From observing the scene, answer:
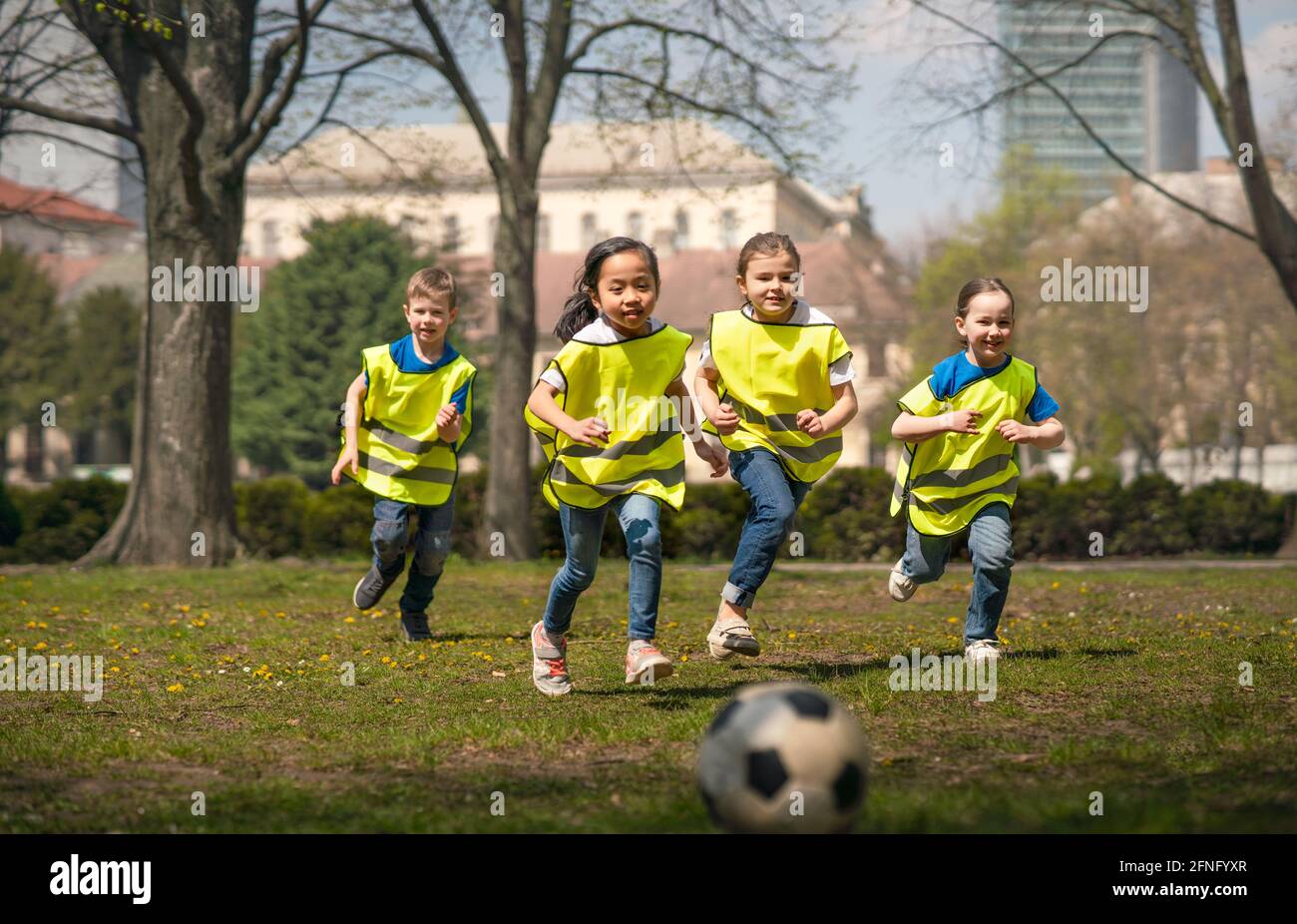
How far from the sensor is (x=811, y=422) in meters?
6.53

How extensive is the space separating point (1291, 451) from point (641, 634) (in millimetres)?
58303

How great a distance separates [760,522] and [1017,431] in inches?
50.9

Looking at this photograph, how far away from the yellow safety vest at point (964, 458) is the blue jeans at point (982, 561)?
7 centimetres

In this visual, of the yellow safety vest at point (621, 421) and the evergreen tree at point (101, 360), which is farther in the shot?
the evergreen tree at point (101, 360)

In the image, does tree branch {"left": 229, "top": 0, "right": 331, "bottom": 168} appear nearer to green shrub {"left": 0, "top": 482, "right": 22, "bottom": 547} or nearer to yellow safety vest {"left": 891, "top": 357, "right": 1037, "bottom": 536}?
green shrub {"left": 0, "top": 482, "right": 22, "bottom": 547}

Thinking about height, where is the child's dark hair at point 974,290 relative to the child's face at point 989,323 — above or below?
above

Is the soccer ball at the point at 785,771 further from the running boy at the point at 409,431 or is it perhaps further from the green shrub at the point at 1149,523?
the green shrub at the point at 1149,523

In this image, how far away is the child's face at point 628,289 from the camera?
6.14 metres

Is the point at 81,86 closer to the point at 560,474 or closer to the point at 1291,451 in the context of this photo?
the point at 560,474

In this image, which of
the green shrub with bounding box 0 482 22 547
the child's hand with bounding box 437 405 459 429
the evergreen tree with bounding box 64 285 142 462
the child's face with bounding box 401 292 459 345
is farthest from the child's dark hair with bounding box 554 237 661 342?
the evergreen tree with bounding box 64 285 142 462

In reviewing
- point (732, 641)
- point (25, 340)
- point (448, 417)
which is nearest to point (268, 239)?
point (25, 340)

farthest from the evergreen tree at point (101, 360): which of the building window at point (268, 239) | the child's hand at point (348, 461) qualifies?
the child's hand at point (348, 461)

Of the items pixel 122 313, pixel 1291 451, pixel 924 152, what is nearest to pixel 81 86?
pixel 924 152
